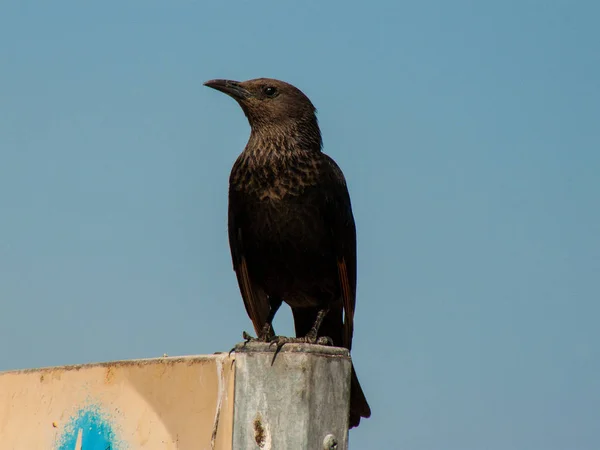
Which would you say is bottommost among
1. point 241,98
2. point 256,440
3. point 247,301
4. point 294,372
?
point 256,440

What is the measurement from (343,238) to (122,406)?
186 cm

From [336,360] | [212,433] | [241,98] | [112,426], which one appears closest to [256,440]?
[212,433]

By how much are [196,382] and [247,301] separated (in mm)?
1800

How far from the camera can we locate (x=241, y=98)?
6.01 meters

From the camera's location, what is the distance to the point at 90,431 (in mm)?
4059

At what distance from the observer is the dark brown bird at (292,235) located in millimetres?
Result: 5297

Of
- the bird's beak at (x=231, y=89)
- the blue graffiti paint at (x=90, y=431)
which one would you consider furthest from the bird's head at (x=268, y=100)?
the blue graffiti paint at (x=90, y=431)

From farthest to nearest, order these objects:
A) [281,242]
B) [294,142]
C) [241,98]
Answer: [241,98]
[294,142]
[281,242]

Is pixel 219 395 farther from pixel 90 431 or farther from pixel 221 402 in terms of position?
pixel 90 431

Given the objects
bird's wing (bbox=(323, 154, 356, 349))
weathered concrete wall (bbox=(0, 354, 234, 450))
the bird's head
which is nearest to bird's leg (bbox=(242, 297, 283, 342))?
bird's wing (bbox=(323, 154, 356, 349))

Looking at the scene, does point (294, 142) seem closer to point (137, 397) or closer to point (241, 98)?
point (241, 98)

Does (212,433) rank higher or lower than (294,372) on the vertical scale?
lower

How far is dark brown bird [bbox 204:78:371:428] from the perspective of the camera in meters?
5.30

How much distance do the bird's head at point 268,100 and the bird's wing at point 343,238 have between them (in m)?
0.49
